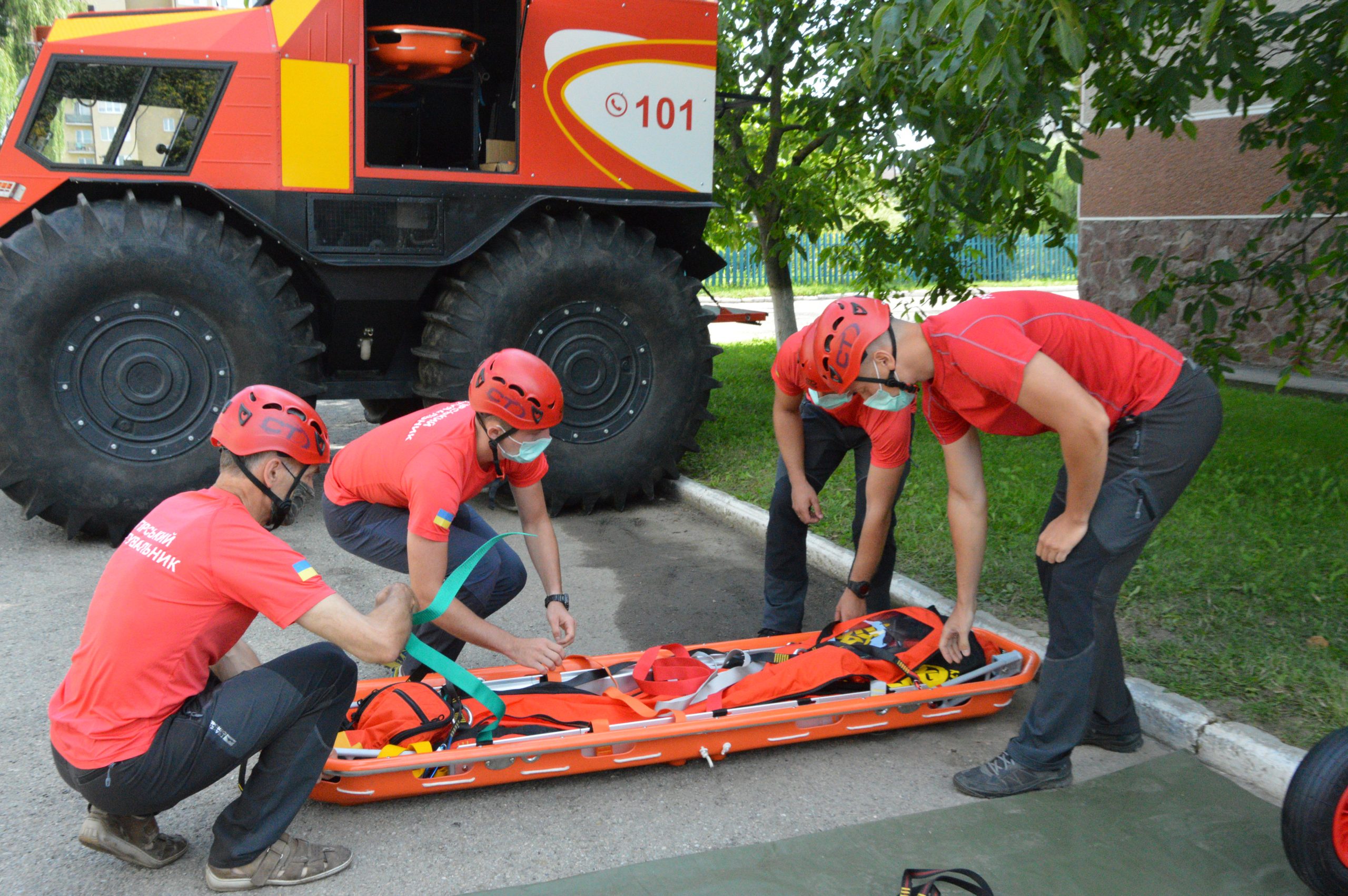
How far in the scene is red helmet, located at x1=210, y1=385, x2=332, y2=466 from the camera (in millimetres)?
3020

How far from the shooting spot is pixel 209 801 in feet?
11.8

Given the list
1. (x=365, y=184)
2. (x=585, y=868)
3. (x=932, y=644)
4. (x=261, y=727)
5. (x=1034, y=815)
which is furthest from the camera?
(x=365, y=184)

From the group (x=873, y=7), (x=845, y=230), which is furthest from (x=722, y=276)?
(x=873, y=7)

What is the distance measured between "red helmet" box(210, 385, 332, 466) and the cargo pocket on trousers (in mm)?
2482

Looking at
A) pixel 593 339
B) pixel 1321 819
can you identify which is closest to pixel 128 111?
pixel 593 339

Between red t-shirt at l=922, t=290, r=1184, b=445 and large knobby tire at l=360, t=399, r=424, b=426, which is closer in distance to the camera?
red t-shirt at l=922, t=290, r=1184, b=445

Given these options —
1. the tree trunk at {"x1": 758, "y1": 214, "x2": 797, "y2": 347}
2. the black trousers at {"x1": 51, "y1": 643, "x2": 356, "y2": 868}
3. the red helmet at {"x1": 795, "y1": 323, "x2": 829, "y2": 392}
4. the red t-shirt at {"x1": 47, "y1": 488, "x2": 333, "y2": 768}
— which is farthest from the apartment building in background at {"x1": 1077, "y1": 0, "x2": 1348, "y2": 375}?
the red t-shirt at {"x1": 47, "y1": 488, "x2": 333, "y2": 768}

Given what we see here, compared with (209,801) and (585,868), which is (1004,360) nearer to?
(585,868)

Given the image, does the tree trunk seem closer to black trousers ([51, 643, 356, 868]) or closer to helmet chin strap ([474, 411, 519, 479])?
helmet chin strap ([474, 411, 519, 479])

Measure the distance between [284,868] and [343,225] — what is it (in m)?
4.36

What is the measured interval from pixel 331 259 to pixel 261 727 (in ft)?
13.4

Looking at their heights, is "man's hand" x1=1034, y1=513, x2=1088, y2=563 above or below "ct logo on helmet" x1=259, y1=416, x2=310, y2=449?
below

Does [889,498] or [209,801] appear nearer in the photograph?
[209,801]

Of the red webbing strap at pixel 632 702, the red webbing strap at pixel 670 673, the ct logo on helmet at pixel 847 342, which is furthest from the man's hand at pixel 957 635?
the red webbing strap at pixel 632 702
